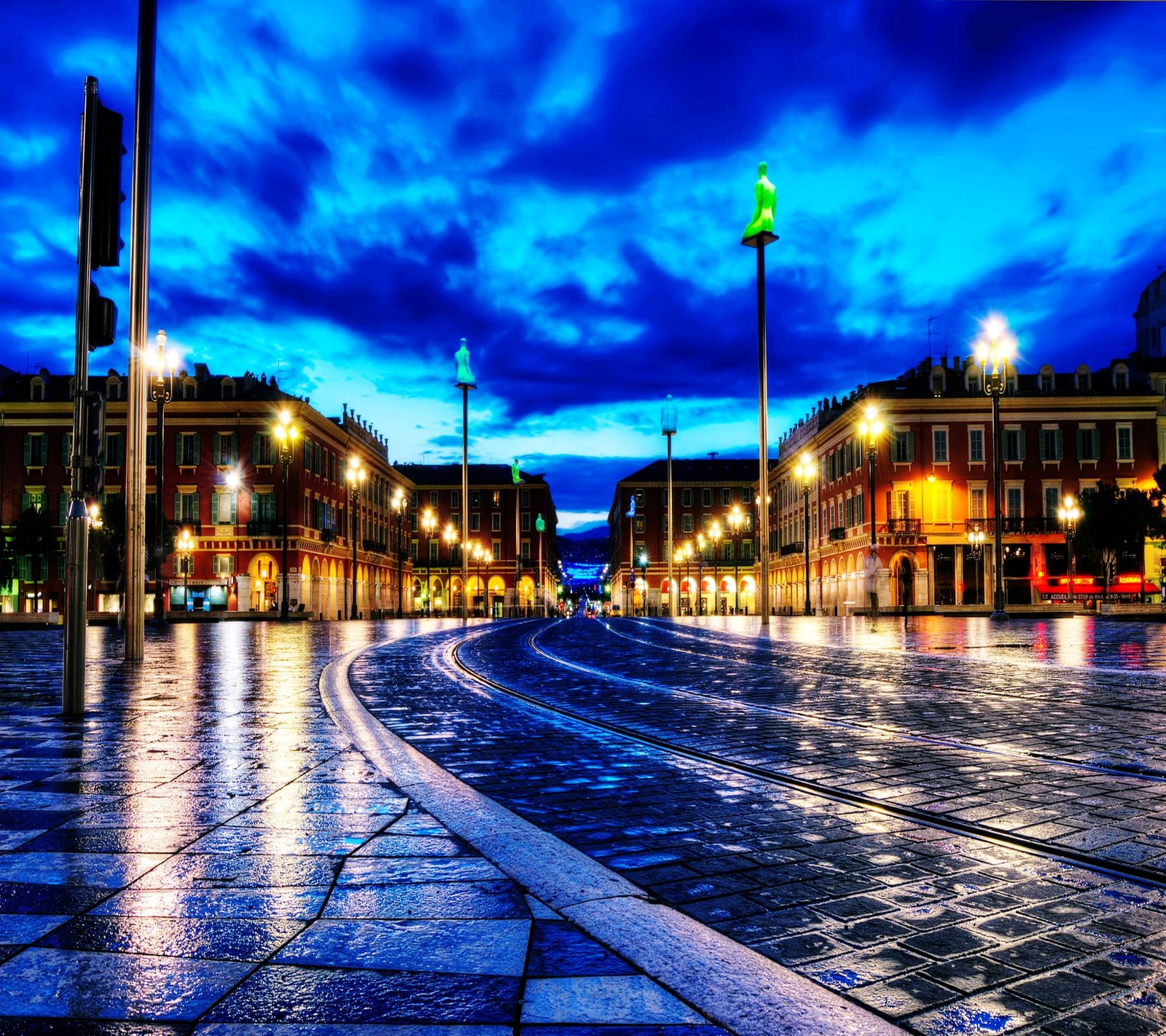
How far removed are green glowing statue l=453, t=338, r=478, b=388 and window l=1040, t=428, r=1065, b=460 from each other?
3504 centimetres

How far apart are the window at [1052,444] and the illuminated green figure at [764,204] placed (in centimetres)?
3894

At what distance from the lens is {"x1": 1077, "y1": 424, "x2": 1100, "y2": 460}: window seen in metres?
61.3

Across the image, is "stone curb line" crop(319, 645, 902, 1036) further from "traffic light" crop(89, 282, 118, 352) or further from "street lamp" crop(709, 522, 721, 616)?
"street lamp" crop(709, 522, 721, 616)

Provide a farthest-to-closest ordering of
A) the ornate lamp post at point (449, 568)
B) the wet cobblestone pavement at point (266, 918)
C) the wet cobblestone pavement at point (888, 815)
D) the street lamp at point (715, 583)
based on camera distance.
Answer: the ornate lamp post at point (449, 568) < the street lamp at point (715, 583) < the wet cobblestone pavement at point (888, 815) < the wet cobblestone pavement at point (266, 918)

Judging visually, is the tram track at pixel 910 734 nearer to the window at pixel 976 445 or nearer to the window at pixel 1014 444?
the window at pixel 976 445

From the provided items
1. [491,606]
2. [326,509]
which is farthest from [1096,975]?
[491,606]

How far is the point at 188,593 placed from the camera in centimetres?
5944

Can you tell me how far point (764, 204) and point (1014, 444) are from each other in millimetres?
38410

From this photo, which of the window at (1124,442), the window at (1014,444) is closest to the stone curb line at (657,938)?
the window at (1014,444)

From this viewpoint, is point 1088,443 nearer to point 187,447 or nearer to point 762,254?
point 762,254

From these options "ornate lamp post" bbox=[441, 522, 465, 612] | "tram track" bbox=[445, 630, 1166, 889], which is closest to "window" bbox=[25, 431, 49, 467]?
"ornate lamp post" bbox=[441, 522, 465, 612]

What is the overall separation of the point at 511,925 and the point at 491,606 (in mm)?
104800

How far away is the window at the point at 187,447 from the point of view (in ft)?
200

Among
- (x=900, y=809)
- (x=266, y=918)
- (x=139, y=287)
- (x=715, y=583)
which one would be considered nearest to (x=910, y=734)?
(x=900, y=809)
